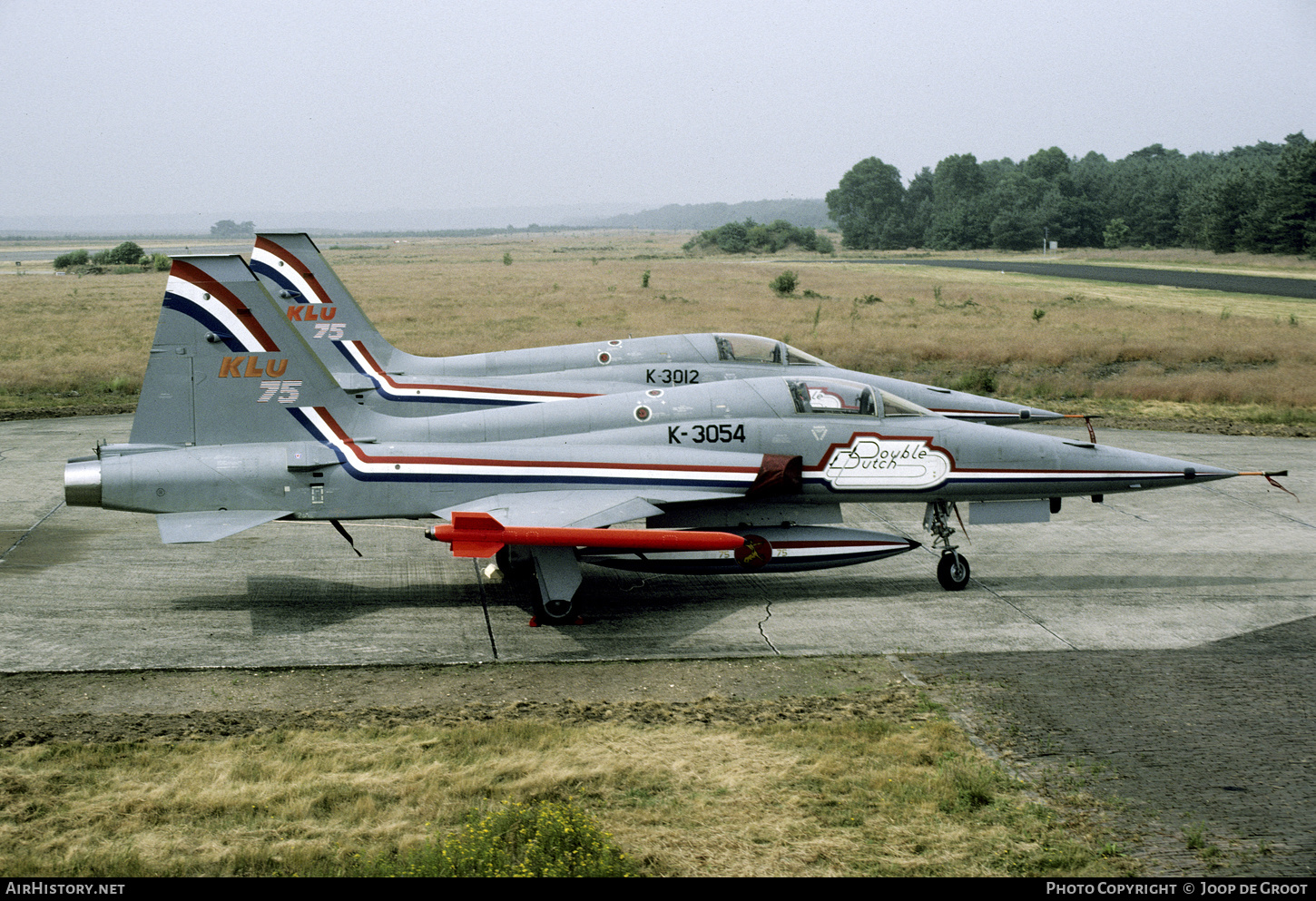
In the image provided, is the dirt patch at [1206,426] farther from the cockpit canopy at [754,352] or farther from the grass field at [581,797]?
the grass field at [581,797]

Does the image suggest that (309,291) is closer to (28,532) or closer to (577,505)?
(28,532)

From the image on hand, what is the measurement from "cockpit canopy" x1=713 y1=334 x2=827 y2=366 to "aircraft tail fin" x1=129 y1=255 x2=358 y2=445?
7623mm

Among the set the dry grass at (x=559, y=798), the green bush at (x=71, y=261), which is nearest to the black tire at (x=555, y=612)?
the dry grass at (x=559, y=798)

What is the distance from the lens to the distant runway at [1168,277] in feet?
196

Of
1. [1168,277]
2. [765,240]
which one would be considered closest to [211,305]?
[1168,277]

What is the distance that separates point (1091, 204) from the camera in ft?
387

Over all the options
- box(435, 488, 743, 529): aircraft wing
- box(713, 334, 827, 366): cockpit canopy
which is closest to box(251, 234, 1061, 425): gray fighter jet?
box(713, 334, 827, 366): cockpit canopy

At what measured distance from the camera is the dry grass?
7.08 meters

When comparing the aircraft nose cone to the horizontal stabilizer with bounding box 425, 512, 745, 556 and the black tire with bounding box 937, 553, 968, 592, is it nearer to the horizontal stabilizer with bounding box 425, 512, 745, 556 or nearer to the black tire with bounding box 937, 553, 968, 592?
the horizontal stabilizer with bounding box 425, 512, 745, 556

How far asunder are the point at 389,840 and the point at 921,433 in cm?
865

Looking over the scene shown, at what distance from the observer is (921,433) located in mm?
13383

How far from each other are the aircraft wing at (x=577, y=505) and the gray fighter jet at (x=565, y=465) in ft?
0.09

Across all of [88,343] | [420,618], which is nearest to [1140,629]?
[420,618]

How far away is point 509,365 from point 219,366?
22.7ft
